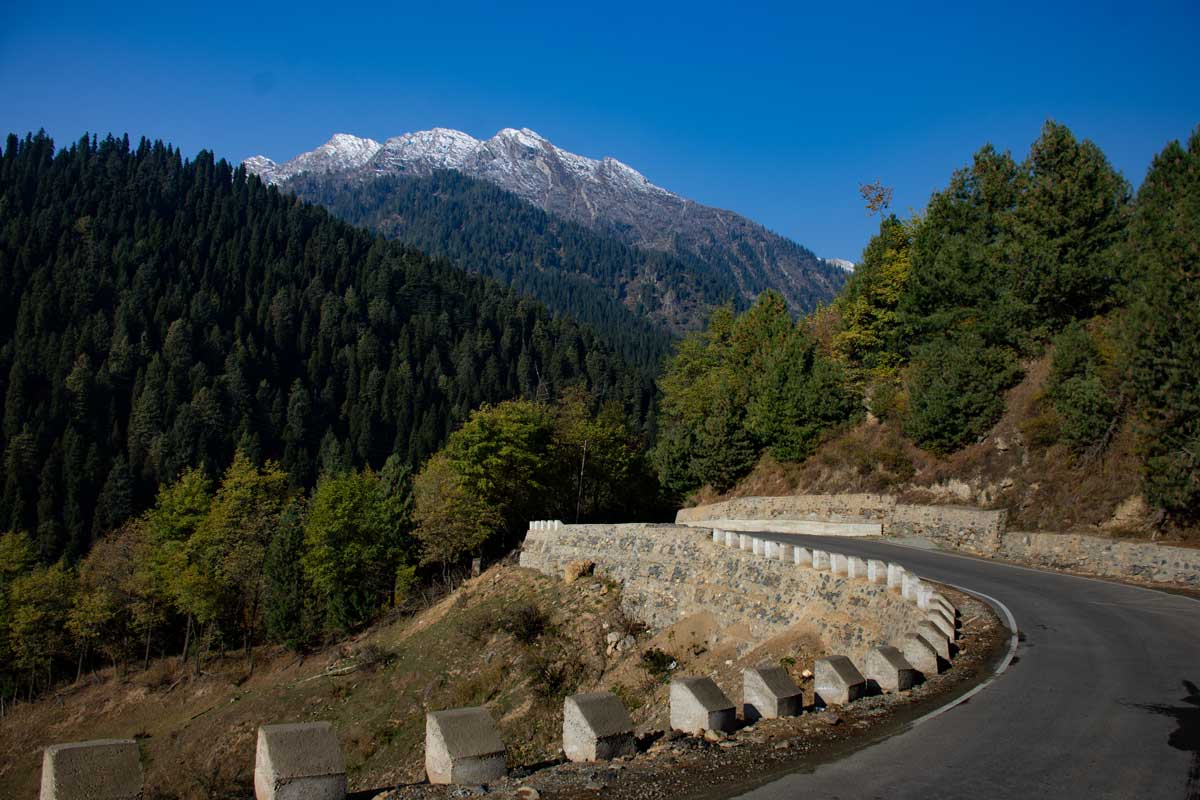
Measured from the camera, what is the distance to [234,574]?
53750 millimetres

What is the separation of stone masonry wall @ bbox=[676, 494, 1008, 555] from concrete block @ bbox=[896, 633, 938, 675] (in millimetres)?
21390

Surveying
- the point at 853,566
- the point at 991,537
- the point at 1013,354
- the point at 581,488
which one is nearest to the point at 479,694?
the point at 853,566

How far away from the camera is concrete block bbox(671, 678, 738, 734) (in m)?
8.29

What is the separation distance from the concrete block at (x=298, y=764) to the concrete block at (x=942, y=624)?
10.6m

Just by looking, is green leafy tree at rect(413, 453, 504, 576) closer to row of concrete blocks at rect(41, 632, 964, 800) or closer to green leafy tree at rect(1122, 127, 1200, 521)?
green leafy tree at rect(1122, 127, 1200, 521)

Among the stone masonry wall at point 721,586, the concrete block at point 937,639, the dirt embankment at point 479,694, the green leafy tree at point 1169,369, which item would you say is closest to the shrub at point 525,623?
the dirt embankment at point 479,694

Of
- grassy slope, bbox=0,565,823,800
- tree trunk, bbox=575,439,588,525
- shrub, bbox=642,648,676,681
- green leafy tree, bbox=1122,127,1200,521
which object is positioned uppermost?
green leafy tree, bbox=1122,127,1200,521

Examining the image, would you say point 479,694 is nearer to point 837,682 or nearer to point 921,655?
point 921,655

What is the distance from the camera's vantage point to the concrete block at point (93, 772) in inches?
205

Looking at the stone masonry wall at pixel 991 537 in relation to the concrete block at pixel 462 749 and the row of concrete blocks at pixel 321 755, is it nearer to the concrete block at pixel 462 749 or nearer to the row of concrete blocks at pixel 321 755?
the row of concrete blocks at pixel 321 755

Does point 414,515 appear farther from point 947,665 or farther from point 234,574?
point 947,665

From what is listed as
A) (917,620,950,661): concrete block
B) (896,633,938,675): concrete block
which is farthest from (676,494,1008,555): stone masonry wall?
(896,633,938,675): concrete block

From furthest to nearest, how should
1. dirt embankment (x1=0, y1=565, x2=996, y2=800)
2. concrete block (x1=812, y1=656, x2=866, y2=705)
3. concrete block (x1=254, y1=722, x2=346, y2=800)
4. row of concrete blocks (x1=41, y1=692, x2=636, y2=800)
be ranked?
concrete block (x1=812, y1=656, x2=866, y2=705)
dirt embankment (x1=0, y1=565, x2=996, y2=800)
concrete block (x1=254, y1=722, x2=346, y2=800)
row of concrete blocks (x1=41, y1=692, x2=636, y2=800)

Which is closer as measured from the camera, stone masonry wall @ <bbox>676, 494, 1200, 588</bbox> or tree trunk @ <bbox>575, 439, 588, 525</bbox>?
stone masonry wall @ <bbox>676, 494, 1200, 588</bbox>
